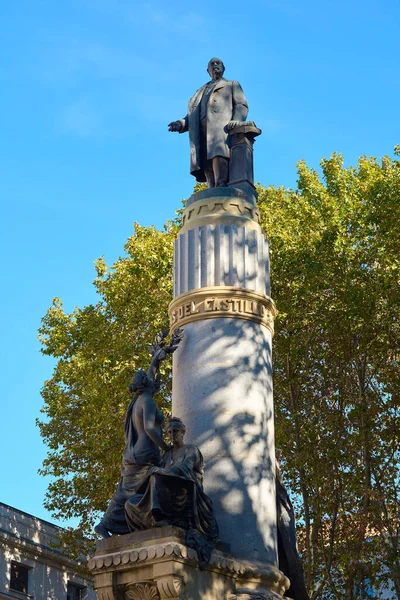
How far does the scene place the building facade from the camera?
38.8 m

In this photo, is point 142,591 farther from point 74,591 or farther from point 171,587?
point 74,591

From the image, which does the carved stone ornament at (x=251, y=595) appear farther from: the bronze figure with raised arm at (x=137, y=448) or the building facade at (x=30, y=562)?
the building facade at (x=30, y=562)

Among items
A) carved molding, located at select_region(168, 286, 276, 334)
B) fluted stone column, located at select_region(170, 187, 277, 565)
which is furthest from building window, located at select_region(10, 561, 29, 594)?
carved molding, located at select_region(168, 286, 276, 334)

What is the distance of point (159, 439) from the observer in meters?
11.4

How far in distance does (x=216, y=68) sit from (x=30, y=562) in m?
29.9

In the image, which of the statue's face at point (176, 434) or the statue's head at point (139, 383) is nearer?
the statue's face at point (176, 434)

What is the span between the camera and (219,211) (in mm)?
13422

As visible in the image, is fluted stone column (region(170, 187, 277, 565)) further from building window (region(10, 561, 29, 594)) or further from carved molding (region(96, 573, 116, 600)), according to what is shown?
building window (region(10, 561, 29, 594))

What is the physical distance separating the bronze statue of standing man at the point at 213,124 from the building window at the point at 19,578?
1122 inches

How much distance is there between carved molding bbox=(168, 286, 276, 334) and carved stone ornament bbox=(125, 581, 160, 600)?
3655 millimetres

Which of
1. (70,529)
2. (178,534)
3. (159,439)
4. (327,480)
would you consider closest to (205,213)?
(159,439)

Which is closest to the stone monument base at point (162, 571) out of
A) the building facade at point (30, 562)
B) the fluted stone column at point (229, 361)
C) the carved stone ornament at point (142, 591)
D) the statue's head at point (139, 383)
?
the carved stone ornament at point (142, 591)

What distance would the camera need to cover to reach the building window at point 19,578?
39.3m

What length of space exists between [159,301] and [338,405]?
220 inches
